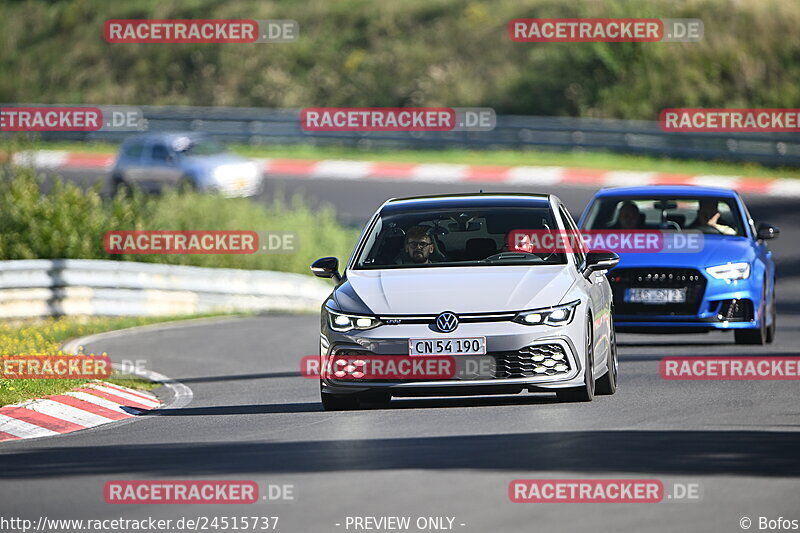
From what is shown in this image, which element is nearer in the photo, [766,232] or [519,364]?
[519,364]

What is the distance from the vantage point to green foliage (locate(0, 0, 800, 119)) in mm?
47219

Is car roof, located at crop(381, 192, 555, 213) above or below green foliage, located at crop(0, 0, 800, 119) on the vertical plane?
below

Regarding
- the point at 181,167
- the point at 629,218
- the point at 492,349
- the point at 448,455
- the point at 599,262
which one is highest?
the point at 181,167

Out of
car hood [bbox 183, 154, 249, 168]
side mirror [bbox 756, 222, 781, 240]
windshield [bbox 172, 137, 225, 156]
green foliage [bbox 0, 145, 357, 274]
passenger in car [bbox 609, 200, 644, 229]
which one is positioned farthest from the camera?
windshield [bbox 172, 137, 225, 156]

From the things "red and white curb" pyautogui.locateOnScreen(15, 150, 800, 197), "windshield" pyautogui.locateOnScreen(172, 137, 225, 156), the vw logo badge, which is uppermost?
"windshield" pyautogui.locateOnScreen(172, 137, 225, 156)

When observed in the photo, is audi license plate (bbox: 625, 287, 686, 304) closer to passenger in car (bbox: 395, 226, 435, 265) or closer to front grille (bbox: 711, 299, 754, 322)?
front grille (bbox: 711, 299, 754, 322)

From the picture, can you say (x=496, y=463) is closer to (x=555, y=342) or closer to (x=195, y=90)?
(x=555, y=342)

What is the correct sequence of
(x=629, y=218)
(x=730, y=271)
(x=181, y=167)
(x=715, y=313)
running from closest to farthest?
(x=715, y=313), (x=730, y=271), (x=629, y=218), (x=181, y=167)

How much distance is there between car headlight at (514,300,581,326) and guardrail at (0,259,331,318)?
1204cm

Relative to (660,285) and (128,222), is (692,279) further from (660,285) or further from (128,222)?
(128,222)

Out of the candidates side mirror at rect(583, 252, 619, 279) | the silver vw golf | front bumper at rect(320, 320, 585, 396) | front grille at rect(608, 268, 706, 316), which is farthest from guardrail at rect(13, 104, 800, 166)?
front bumper at rect(320, 320, 585, 396)

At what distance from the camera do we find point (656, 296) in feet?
A: 52.9

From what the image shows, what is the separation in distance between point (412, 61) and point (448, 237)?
4099 centimetres

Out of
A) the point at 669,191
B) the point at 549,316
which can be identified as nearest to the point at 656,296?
the point at 669,191
